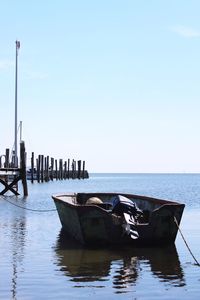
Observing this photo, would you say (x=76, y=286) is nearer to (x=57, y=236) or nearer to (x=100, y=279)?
(x=100, y=279)

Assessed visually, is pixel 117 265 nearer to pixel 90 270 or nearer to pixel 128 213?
pixel 90 270

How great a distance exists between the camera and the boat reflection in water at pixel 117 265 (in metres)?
11.9

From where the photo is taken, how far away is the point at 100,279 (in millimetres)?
11898

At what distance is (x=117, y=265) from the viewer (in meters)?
13.6

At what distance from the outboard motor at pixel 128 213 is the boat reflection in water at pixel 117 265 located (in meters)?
0.57

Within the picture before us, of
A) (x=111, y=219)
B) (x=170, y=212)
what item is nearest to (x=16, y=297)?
(x=111, y=219)

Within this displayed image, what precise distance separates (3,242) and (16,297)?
749 cm

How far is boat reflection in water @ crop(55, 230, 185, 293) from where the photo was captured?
11852mm

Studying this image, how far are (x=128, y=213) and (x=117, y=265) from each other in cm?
305

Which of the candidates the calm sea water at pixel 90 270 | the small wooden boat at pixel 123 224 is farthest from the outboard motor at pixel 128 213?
the calm sea water at pixel 90 270

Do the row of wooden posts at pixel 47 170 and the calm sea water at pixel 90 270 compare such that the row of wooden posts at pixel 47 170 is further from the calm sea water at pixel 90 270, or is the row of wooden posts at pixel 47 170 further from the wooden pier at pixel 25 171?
the calm sea water at pixel 90 270

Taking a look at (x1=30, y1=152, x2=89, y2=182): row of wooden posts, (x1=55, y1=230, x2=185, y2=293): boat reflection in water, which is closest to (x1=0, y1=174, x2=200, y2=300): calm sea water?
(x1=55, y1=230, x2=185, y2=293): boat reflection in water

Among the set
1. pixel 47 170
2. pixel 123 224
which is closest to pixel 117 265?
pixel 123 224

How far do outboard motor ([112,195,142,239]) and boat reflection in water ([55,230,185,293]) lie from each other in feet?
1.86
